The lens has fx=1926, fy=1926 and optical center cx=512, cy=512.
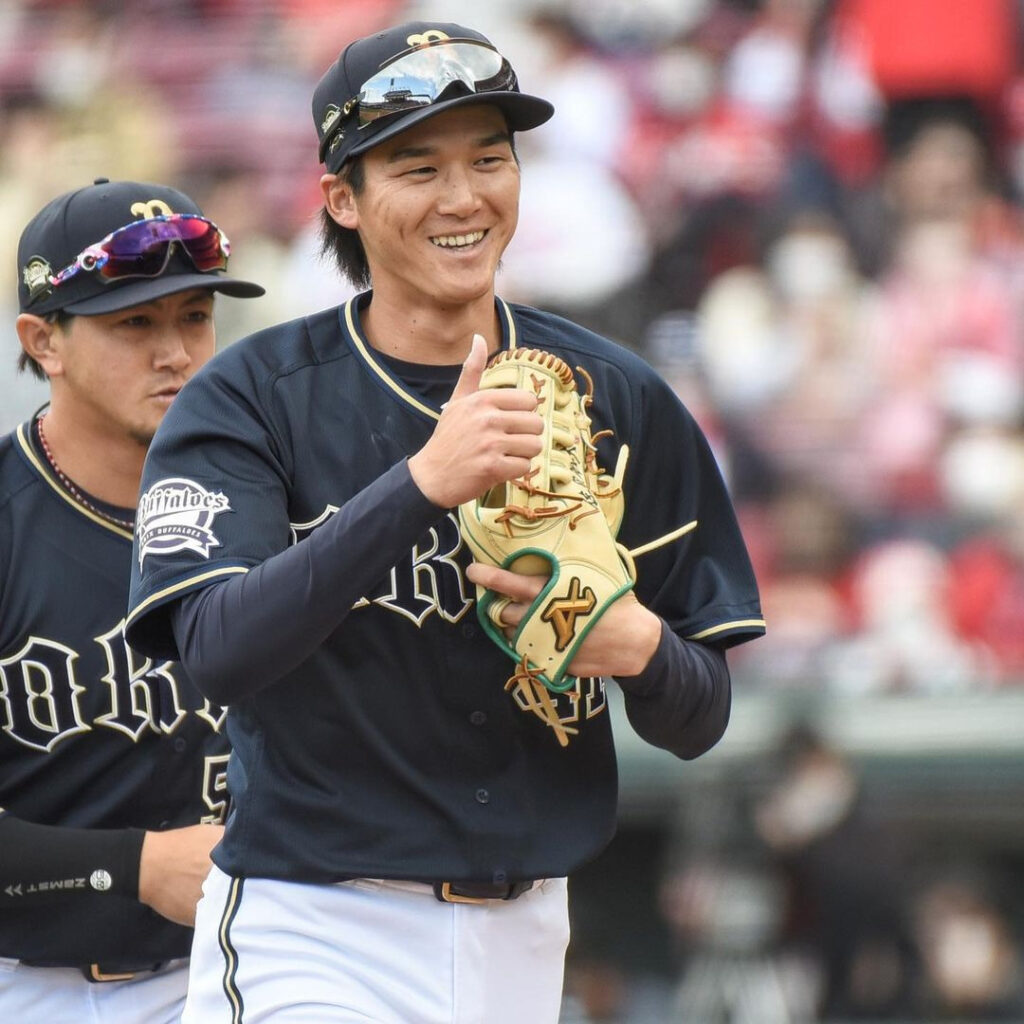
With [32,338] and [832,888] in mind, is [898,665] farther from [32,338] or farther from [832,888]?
[32,338]

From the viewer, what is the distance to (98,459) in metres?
3.52

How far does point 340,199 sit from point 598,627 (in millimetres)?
756

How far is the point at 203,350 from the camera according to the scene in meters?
3.60

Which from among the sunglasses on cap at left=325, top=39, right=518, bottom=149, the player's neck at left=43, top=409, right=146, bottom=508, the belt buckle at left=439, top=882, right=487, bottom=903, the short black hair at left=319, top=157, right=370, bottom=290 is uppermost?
the sunglasses on cap at left=325, top=39, right=518, bottom=149

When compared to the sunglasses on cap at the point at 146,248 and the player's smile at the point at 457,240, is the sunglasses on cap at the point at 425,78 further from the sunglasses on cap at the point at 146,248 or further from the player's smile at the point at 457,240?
the sunglasses on cap at the point at 146,248

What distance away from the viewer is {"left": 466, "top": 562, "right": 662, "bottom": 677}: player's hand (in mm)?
2533

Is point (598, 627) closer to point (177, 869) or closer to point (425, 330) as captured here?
point (425, 330)

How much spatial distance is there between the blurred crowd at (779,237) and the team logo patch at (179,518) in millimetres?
5320

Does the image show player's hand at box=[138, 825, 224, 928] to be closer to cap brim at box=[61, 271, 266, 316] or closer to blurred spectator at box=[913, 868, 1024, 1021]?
→ cap brim at box=[61, 271, 266, 316]

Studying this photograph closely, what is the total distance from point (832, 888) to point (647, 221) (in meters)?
3.03

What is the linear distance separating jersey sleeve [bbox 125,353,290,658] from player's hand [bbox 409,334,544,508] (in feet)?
0.98

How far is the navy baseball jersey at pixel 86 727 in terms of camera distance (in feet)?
10.9

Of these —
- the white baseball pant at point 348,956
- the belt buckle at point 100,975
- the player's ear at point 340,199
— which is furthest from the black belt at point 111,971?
the player's ear at point 340,199

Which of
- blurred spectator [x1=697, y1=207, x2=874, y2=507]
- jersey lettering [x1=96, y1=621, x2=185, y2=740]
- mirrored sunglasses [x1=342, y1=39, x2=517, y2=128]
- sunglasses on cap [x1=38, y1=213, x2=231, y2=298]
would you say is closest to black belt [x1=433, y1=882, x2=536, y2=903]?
jersey lettering [x1=96, y1=621, x2=185, y2=740]
